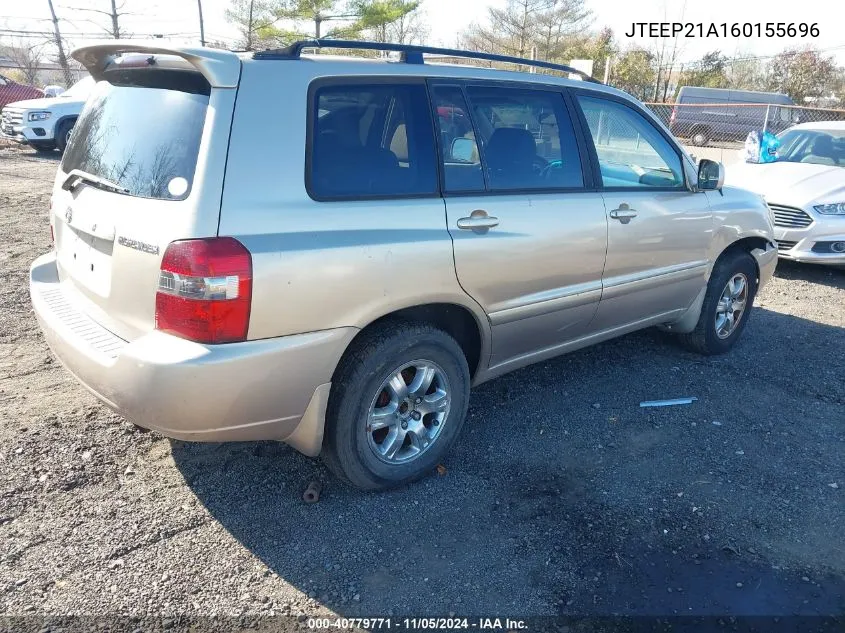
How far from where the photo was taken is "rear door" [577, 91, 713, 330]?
3.83m

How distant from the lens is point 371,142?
9.32 feet

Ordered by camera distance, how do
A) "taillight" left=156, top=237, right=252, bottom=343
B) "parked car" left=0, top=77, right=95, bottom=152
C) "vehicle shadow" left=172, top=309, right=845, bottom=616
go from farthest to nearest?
1. "parked car" left=0, top=77, right=95, bottom=152
2. "vehicle shadow" left=172, top=309, right=845, bottom=616
3. "taillight" left=156, top=237, right=252, bottom=343

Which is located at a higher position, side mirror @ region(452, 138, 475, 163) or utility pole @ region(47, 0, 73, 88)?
utility pole @ region(47, 0, 73, 88)

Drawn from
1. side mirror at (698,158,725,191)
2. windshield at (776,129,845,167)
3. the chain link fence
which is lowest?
side mirror at (698,158,725,191)

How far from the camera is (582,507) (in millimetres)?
3068

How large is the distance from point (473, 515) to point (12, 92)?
20.7 metres

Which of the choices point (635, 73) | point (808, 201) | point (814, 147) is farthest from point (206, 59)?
point (635, 73)

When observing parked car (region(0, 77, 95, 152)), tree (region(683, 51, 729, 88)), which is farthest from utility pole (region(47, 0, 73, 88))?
tree (region(683, 51, 729, 88))

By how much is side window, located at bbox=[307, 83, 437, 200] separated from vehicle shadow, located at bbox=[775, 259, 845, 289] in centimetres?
600

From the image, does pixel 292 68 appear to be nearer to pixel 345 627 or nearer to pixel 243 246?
pixel 243 246

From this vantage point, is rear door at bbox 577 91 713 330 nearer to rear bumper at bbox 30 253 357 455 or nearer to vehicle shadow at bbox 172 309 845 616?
vehicle shadow at bbox 172 309 845 616

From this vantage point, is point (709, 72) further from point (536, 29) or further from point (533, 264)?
point (533, 264)

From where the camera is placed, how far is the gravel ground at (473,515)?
8.27 ft

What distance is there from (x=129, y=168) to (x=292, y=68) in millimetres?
781
